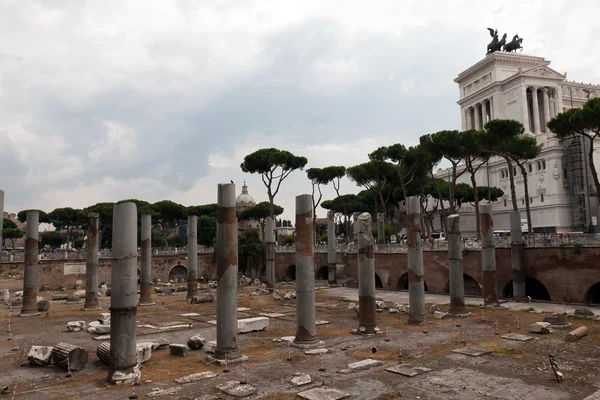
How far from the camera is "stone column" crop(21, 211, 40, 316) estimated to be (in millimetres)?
20625

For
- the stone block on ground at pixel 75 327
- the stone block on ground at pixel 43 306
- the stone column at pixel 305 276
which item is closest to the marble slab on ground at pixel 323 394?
the stone column at pixel 305 276

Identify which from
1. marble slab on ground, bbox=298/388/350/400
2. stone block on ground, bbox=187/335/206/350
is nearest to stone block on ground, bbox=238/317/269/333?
stone block on ground, bbox=187/335/206/350

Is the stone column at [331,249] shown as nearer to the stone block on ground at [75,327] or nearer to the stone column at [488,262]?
the stone column at [488,262]

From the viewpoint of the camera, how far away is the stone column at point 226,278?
11.4 metres

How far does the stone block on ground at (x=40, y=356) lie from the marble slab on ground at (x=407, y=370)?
8.19 meters

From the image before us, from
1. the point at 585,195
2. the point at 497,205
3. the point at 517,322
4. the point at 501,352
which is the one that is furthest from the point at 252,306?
the point at 497,205

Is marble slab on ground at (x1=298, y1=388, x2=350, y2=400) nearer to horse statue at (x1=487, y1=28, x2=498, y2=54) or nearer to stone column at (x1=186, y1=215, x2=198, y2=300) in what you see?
stone column at (x1=186, y1=215, x2=198, y2=300)

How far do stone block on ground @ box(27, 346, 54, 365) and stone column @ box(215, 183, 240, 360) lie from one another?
4.09 meters

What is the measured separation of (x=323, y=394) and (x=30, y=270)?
17.8 meters

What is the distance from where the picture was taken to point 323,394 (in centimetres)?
862

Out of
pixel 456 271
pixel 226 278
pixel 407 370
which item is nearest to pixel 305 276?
pixel 226 278

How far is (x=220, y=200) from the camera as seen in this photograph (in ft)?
39.0

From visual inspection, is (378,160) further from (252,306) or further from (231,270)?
(231,270)

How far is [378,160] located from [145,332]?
3102 cm
